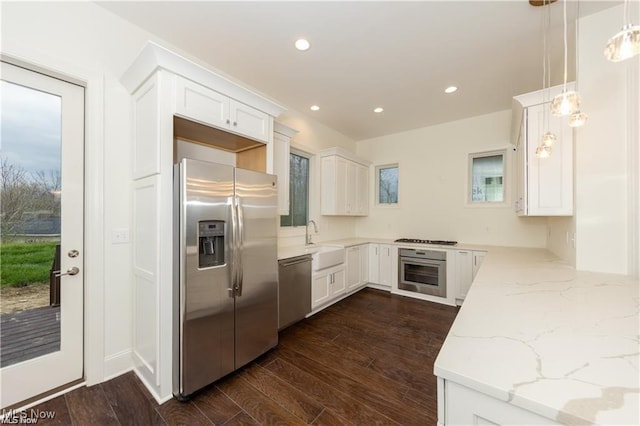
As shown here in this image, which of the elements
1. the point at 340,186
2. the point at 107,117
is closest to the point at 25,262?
the point at 107,117

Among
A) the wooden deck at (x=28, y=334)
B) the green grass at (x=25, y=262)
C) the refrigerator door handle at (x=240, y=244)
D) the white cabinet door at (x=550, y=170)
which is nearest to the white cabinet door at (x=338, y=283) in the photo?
the refrigerator door handle at (x=240, y=244)

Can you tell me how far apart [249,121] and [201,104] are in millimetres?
479

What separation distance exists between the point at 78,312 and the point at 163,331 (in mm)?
808

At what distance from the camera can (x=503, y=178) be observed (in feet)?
12.9

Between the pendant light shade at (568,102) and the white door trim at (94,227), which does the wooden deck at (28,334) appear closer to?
the white door trim at (94,227)

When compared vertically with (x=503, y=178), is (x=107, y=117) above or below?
above

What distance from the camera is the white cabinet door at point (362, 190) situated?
189 inches

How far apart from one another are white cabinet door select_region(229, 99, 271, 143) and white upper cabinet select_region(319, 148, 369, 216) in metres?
1.78

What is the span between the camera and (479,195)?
4.12 metres

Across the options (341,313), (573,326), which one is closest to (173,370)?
(341,313)

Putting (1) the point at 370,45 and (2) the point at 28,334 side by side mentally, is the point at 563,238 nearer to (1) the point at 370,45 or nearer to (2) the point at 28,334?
(1) the point at 370,45

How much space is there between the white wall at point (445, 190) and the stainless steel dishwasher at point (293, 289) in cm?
250

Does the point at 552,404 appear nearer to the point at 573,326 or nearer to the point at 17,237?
the point at 573,326

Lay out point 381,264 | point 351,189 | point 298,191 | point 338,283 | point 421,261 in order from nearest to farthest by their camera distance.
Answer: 1. point 338,283
2. point 421,261
3. point 298,191
4. point 381,264
5. point 351,189
